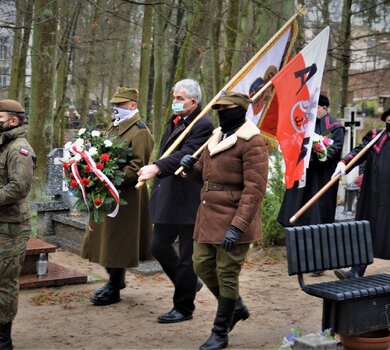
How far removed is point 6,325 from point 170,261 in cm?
171

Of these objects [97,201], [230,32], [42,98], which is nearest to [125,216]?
[97,201]

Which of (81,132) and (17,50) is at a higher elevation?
(17,50)

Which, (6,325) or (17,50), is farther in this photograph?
(17,50)

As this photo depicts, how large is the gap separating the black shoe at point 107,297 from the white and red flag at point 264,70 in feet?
7.05

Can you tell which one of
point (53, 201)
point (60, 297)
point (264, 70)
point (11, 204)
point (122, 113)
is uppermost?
point (264, 70)

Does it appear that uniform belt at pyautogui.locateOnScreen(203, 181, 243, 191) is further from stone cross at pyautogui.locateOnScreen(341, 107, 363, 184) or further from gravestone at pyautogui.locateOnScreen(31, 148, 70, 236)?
stone cross at pyautogui.locateOnScreen(341, 107, 363, 184)

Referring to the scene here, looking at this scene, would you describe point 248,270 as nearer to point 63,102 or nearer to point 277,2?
point 277,2

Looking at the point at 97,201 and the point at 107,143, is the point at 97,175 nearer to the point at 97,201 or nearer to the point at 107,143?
the point at 97,201

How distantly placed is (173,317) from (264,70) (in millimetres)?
2438

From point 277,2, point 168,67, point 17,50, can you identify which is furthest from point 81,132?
point 168,67

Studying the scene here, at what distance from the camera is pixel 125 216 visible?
7148mm

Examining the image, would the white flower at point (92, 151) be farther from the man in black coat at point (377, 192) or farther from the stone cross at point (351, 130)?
the stone cross at point (351, 130)

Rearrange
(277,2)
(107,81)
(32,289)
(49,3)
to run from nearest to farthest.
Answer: (32,289), (49,3), (277,2), (107,81)

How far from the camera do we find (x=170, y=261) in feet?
22.5
